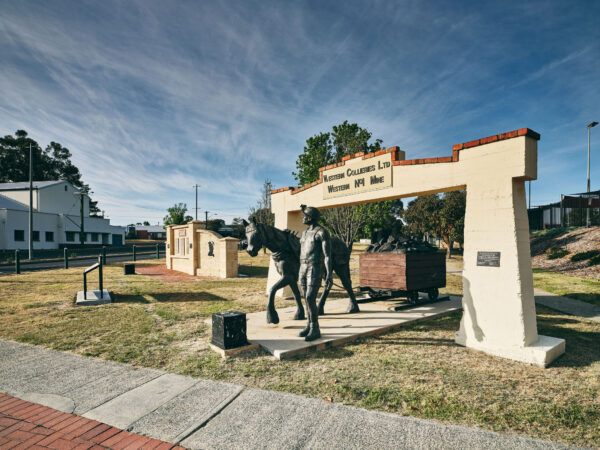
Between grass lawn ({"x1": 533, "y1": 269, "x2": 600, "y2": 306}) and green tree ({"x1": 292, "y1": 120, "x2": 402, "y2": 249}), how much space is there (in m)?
Result: 7.17

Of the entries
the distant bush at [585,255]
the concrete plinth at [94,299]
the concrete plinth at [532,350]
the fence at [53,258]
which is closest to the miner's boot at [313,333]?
the concrete plinth at [532,350]

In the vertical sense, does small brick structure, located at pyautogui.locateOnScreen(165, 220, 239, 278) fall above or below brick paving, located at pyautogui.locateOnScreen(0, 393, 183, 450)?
above

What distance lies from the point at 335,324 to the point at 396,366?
196 cm

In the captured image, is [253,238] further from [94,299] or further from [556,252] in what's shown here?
[556,252]

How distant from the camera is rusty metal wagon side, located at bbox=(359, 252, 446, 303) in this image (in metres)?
7.37

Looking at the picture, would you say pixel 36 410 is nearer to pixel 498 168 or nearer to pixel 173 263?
pixel 498 168

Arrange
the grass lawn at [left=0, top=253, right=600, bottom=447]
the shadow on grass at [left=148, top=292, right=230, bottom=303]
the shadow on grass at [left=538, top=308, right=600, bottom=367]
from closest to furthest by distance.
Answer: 1. the grass lawn at [left=0, top=253, right=600, bottom=447]
2. the shadow on grass at [left=538, top=308, right=600, bottom=367]
3. the shadow on grass at [left=148, top=292, right=230, bottom=303]

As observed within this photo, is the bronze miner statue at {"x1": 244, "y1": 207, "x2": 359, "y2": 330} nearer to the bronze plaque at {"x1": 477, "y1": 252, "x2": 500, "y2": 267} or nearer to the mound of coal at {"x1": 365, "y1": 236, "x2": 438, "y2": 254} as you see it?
the mound of coal at {"x1": 365, "y1": 236, "x2": 438, "y2": 254}

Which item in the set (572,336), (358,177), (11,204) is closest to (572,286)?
(572,336)

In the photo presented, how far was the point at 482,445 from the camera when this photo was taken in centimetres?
253

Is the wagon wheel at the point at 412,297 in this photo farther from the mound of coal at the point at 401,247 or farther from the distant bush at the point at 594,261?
the distant bush at the point at 594,261

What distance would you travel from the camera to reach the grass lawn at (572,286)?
9.29 metres

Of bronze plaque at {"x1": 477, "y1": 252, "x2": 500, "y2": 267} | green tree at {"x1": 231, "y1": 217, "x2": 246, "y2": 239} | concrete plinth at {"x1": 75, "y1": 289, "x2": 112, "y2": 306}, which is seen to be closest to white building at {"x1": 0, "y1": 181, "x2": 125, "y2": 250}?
green tree at {"x1": 231, "y1": 217, "x2": 246, "y2": 239}

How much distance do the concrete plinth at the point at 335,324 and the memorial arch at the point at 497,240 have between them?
152cm
